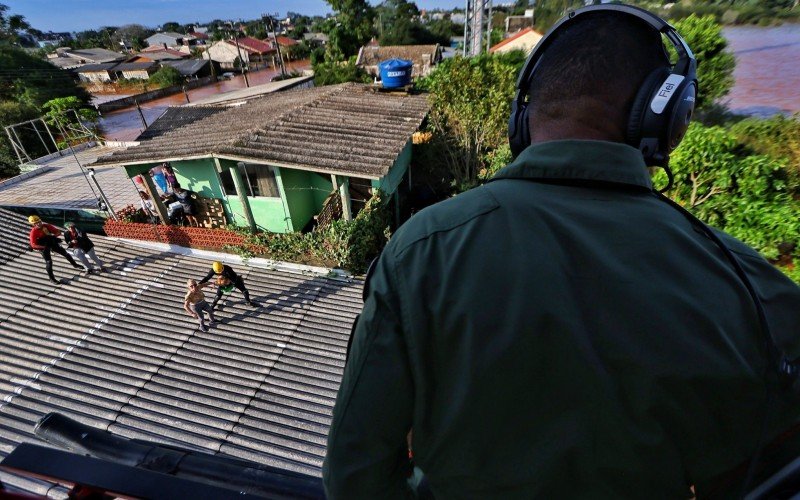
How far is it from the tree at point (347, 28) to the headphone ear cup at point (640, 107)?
140 ft

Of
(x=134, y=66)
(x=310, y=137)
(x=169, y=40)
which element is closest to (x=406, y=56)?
(x=310, y=137)

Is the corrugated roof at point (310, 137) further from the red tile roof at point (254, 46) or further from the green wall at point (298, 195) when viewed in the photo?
the red tile roof at point (254, 46)

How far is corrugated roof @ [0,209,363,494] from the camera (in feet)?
22.2

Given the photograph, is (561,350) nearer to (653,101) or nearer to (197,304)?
(653,101)

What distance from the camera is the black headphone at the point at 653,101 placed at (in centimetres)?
141

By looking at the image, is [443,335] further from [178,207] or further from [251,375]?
[178,207]

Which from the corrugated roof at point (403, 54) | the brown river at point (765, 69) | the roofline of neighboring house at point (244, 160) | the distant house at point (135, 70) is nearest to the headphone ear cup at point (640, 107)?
the roofline of neighboring house at point (244, 160)

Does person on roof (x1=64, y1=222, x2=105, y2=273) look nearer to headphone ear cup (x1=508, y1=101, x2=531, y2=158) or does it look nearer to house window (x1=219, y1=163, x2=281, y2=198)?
house window (x1=219, y1=163, x2=281, y2=198)

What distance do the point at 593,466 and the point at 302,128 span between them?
12551mm

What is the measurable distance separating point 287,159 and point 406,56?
105 feet

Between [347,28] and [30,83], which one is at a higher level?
[347,28]

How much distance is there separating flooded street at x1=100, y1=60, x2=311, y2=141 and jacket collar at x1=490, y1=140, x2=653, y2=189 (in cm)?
3733

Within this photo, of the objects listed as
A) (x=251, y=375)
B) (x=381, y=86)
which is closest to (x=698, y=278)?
(x=251, y=375)

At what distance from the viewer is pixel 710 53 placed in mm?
10609
